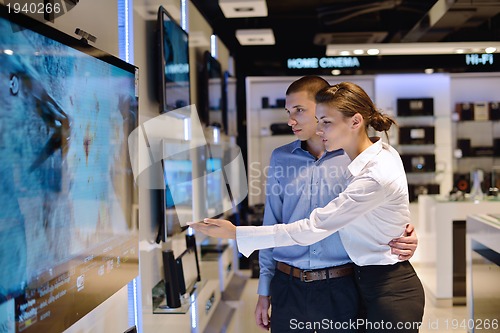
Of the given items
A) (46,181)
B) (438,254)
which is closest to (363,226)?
(46,181)

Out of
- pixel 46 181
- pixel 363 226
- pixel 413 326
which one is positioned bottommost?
pixel 413 326

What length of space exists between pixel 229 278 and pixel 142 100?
3.23 metres

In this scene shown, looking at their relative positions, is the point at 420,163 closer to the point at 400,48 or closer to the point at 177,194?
the point at 400,48

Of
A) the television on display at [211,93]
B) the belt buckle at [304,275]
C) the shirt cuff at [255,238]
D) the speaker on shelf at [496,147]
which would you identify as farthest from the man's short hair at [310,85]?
the speaker on shelf at [496,147]

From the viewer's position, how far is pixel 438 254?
201 inches

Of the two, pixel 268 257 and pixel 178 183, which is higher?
pixel 178 183

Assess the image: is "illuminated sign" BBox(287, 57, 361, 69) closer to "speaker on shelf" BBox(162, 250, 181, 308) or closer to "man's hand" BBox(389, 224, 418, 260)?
"speaker on shelf" BBox(162, 250, 181, 308)

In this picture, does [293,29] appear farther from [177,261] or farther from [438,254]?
[177,261]

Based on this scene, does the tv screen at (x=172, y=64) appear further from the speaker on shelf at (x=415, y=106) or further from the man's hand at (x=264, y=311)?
the speaker on shelf at (x=415, y=106)

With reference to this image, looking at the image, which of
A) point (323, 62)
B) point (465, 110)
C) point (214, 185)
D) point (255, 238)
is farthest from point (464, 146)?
point (255, 238)

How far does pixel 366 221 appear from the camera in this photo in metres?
2.02

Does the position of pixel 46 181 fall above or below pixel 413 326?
above

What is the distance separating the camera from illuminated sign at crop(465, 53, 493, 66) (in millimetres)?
4438

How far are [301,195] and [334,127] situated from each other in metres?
0.39
